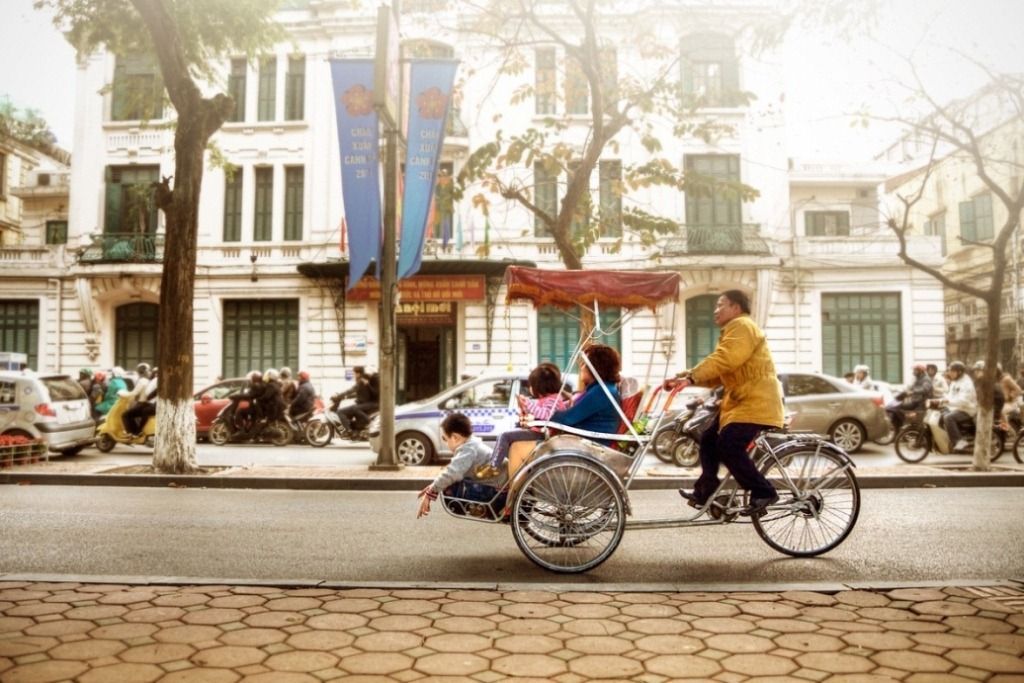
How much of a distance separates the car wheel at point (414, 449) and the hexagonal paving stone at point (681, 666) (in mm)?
9366

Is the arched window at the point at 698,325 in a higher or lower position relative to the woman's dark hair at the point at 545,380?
higher

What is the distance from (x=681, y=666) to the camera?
10.4 feet

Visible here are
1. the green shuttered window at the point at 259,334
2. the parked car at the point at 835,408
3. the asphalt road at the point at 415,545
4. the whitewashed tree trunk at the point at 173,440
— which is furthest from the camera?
the green shuttered window at the point at 259,334

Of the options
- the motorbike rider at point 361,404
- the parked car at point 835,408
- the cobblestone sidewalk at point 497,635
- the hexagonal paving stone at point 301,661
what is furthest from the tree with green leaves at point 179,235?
the parked car at point 835,408

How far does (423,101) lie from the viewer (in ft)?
39.5

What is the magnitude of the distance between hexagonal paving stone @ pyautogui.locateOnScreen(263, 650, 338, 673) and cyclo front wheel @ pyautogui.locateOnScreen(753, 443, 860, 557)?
3.27 m

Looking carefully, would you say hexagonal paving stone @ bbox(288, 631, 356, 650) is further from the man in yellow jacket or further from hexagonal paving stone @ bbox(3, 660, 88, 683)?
the man in yellow jacket

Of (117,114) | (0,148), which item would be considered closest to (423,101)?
(117,114)

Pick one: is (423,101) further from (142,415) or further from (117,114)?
(117,114)

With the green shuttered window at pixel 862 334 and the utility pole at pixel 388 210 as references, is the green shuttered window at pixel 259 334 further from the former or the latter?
the green shuttered window at pixel 862 334

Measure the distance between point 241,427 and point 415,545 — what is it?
38.5 feet

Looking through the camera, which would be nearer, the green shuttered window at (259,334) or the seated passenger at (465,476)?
the seated passenger at (465,476)

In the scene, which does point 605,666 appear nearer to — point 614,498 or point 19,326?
point 614,498

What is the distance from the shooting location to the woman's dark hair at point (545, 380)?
20.5 feet
